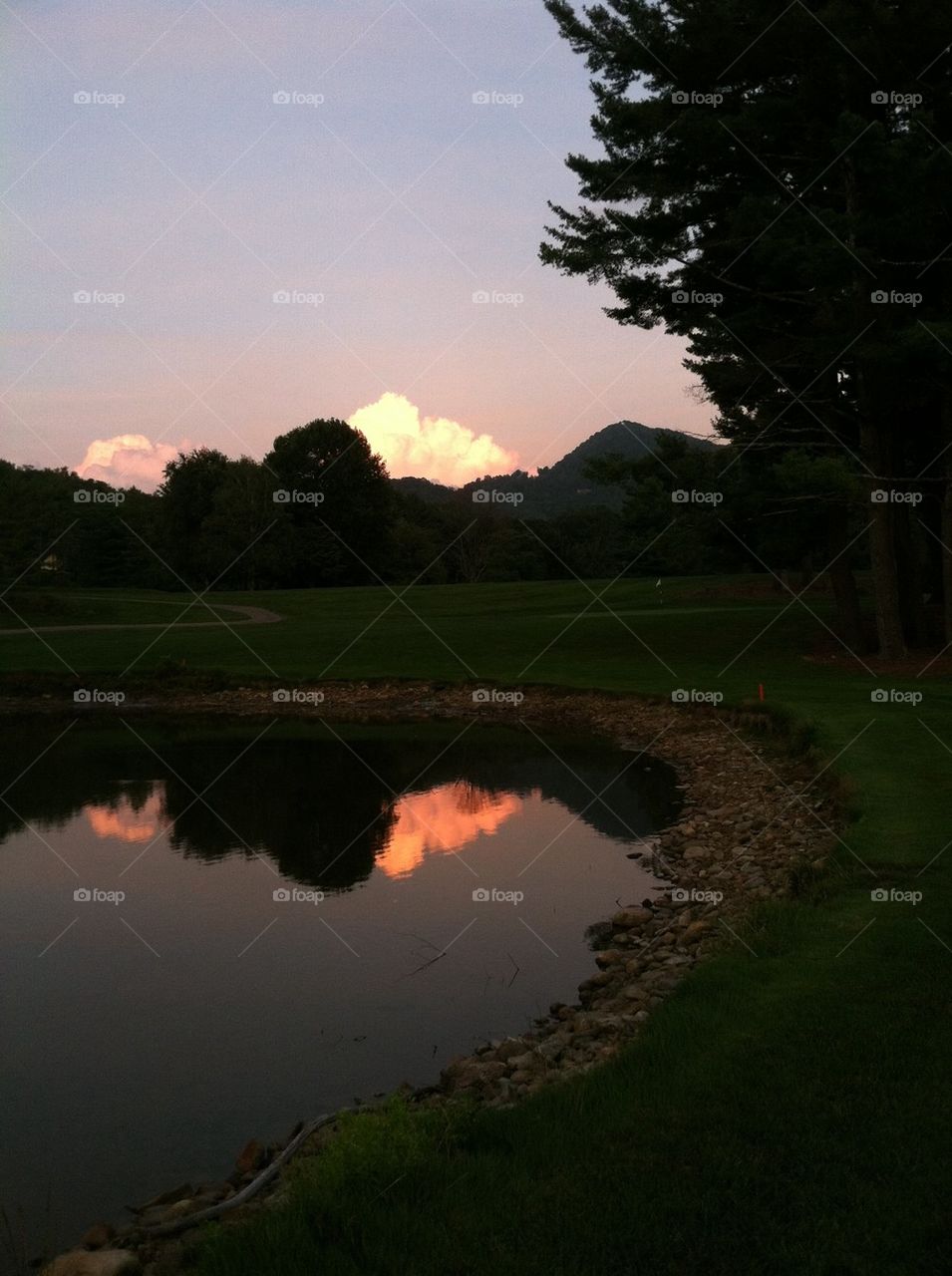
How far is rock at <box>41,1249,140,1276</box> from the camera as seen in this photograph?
5.48 m

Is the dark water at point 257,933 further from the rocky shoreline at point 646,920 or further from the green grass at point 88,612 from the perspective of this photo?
the green grass at point 88,612

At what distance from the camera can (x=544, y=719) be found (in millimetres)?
28250

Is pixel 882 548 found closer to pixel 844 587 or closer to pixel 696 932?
pixel 844 587

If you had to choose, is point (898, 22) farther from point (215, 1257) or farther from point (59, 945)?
point (215, 1257)

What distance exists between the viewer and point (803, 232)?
24.7 metres

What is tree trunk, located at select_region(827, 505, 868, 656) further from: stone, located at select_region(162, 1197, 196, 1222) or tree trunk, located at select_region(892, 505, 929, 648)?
stone, located at select_region(162, 1197, 196, 1222)

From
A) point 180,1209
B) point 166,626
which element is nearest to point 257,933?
point 180,1209

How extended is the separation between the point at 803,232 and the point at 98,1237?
955 inches

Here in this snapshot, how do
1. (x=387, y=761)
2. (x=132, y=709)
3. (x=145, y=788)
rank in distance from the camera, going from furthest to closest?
(x=132, y=709), (x=387, y=761), (x=145, y=788)

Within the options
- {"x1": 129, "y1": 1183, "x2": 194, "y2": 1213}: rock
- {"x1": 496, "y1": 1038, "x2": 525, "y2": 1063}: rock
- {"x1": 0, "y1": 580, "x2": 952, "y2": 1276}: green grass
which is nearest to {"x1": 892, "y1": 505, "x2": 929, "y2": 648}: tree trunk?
{"x1": 0, "y1": 580, "x2": 952, "y2": 1276}: green grass

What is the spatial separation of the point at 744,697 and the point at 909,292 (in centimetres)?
1084

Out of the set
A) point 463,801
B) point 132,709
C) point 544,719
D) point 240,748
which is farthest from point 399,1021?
point 132,709

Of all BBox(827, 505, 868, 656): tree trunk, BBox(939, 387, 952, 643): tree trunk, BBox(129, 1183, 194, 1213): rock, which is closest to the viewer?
BBox(129, 1183, 194, 1213): rock

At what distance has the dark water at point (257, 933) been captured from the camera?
8.06 meters
